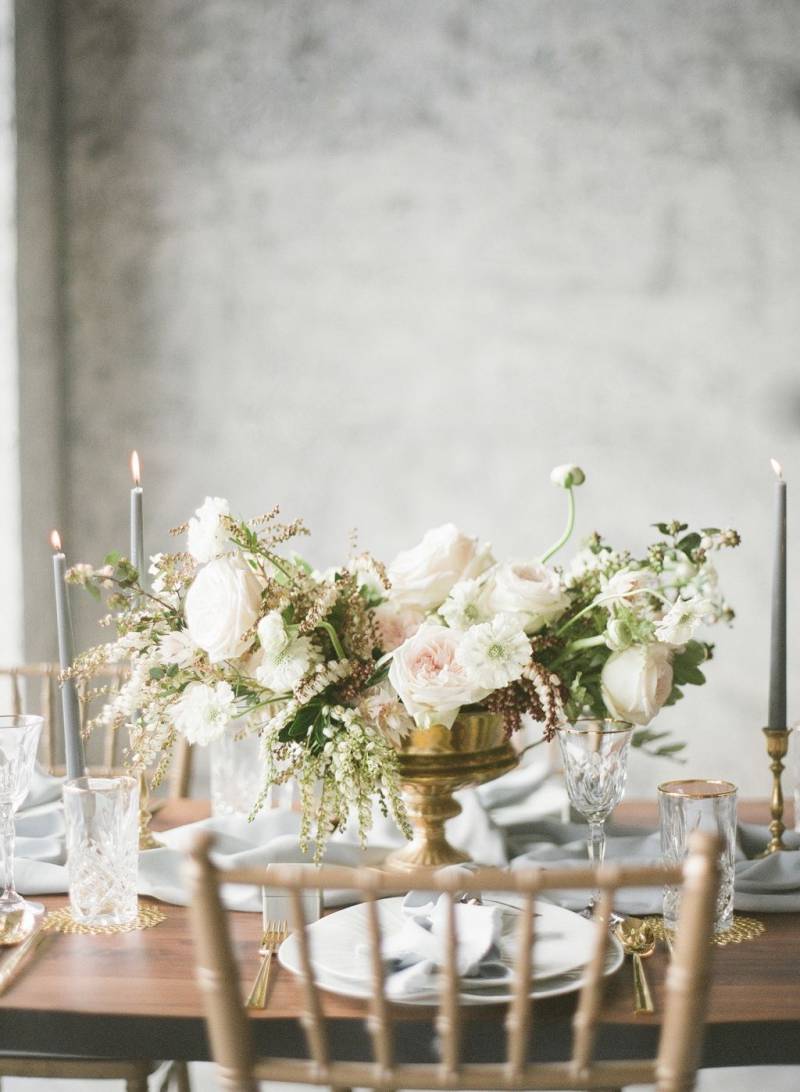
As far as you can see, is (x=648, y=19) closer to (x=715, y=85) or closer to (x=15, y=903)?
(x=715, y=85)

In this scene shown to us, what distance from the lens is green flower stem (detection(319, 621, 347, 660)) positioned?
4.38 feet

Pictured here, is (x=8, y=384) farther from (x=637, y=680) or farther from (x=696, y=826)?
(x=696, y=826)

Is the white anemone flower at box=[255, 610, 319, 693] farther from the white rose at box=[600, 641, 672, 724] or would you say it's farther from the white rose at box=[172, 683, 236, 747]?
the white rose at box=[600, 641, 672, 724]

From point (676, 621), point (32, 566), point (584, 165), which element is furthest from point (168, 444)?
point (676, 621)

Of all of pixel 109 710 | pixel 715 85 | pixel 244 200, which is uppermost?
pixel 715 85

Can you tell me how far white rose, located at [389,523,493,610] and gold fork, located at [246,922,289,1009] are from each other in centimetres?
40

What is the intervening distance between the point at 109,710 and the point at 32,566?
5.59ft

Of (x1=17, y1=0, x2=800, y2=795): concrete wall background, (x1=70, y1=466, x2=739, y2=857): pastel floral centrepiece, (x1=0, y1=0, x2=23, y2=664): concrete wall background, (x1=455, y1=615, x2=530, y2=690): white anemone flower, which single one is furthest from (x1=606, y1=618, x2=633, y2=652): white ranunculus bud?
(x1=0, y1=0, x2=23, y2=664): concrete wall background

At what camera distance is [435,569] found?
143cm

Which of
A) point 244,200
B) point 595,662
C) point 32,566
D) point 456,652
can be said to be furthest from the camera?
point 244,200

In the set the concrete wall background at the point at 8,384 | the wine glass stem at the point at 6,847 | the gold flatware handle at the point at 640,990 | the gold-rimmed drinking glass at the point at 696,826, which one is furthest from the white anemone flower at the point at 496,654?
the concrete wall background at the point at 8,384

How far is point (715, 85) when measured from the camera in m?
3.06

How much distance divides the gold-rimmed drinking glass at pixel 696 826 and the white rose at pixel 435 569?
13.5 inches

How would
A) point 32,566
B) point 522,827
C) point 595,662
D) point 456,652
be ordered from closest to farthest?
point 456,652, point 595,662, point 522,827, point 32,566
